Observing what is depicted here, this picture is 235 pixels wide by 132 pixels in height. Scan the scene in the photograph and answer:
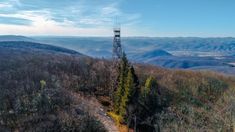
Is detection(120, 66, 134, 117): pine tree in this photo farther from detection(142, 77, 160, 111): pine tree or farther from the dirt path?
the dirt path

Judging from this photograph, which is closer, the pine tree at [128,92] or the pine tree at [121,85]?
the pine tree at [128,92]

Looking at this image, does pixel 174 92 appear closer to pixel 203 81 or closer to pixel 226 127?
pixel 203 81

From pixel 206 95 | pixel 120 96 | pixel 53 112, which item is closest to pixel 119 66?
pixel 120 96

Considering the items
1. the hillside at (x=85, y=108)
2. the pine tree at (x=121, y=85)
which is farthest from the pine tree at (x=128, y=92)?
the hillside at (x=85, y=108)

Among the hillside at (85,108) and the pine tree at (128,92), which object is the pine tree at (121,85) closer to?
the pine tree at (128,92)

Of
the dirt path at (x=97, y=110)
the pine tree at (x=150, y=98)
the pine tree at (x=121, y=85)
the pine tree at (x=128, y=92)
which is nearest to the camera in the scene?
the dirt path at (x=97, y=110)

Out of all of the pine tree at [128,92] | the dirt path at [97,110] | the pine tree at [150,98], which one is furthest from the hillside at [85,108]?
the pine tree at [128,92]

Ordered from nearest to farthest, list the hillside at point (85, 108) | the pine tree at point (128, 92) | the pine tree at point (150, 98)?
the hillside at point (85, 108), the pine tree at point (128, 92), the pine tree at point (150, 98)

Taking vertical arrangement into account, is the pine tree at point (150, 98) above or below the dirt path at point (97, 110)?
above
